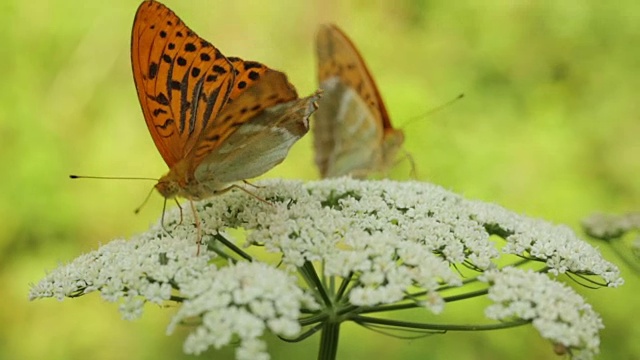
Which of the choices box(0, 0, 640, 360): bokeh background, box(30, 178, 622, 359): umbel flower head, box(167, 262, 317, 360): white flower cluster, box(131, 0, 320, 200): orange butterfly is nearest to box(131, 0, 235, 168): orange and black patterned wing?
box(131, 0, 320, 200): orange butterfly

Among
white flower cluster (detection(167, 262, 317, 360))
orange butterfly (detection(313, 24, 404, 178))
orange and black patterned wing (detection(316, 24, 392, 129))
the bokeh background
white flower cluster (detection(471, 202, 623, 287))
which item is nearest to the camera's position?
white flower cluster (detection(167, 262, 317, 360))

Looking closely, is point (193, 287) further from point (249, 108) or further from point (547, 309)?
point (547, 309)

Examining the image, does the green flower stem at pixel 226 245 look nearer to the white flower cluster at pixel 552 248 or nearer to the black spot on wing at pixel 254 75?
the black spot on wing at pixel 254 75

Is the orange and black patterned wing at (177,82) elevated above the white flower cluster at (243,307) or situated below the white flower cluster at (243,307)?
above

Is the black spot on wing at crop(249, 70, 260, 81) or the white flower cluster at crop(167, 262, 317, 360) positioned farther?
the black spot on wing at crop(249, 70, 260, 81)

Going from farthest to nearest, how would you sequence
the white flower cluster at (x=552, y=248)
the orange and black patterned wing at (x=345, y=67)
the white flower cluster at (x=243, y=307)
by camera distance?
1. the orange and black patterned wing at (x=345, y=67)
2. the white flower cluster at (x=552, y=248)
3. the white flower cluster at (x=243, y=307)

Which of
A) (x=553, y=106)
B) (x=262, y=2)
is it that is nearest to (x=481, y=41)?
(x=553, y=106)

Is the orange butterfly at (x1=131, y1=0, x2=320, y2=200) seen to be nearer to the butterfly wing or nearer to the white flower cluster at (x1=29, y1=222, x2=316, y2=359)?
the butterfly wing

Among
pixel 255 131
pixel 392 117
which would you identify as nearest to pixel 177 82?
pixel 255 131

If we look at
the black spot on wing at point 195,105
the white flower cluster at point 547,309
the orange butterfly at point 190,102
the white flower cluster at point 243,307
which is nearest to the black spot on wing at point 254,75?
the orange butterfly at point 190,102
